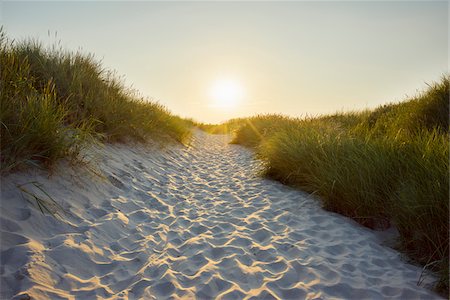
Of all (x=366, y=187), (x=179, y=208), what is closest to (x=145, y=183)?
(x=179, y=208)

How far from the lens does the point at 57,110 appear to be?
147 inches

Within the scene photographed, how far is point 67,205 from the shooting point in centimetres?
323

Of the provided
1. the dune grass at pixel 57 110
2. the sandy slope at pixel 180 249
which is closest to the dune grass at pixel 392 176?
the sandy slope at pixel 180 249

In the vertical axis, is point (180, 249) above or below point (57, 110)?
below

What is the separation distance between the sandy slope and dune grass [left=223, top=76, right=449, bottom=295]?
0.27m

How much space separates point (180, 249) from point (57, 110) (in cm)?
245

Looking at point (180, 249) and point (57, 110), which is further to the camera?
point (57, 110)

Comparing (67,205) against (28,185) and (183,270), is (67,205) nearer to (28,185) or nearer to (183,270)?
(28,185)

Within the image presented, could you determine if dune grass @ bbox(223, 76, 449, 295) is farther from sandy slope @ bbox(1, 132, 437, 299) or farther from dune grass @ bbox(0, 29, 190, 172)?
Result: dune grass @ bbox(0, 29, 190, 172)

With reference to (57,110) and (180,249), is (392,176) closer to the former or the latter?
(180,249)

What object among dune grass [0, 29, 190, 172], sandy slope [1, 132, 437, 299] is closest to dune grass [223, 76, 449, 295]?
sandy slope [1, 132, 437, 299]

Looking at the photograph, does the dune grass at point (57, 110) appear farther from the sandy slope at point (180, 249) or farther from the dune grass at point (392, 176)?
the dune grass at point (392, 176)

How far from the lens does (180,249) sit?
121 inches

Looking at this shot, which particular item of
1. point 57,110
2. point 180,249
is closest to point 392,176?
point 180,249
